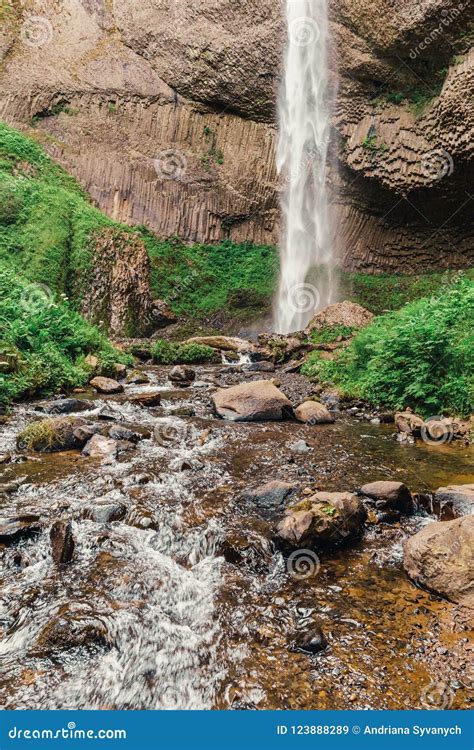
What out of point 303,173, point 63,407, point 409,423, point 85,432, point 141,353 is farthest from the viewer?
point 303,173

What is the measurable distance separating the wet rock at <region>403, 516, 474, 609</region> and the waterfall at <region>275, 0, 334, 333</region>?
19.4m

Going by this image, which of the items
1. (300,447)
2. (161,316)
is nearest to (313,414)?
(300,447)

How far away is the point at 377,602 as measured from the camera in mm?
2881

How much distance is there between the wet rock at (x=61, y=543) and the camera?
10.5ft

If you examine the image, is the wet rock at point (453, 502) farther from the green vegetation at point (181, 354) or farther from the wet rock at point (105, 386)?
the green vegetation at point (181, 354)

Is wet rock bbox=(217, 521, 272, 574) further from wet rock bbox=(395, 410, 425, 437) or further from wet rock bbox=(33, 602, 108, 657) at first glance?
wet rock bbox=(395, 410, 425, 437)

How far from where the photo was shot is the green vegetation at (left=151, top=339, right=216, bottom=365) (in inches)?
530

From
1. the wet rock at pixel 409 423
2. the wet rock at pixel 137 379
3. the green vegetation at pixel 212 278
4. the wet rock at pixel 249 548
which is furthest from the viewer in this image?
the green vegetation at pixel 212 278

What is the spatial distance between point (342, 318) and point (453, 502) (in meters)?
13.5

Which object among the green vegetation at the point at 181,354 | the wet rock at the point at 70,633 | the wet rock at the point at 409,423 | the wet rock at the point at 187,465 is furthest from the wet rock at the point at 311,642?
the green vegetation at the point at 181,354

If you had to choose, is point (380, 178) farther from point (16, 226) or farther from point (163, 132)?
point (16, 226)

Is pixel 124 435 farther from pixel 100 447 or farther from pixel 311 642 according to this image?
pixel 311 642

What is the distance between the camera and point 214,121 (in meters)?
25.7

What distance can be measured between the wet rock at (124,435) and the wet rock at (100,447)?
0.27 m
